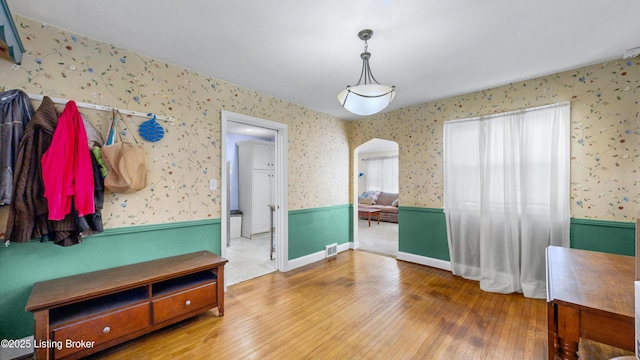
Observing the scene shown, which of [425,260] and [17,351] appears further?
[425,260]

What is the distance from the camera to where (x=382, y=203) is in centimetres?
813

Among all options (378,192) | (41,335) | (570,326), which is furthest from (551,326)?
(378,192)

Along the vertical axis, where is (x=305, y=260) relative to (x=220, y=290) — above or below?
below

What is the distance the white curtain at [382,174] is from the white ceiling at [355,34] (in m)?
5.57

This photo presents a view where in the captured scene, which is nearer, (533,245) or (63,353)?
(63,353)

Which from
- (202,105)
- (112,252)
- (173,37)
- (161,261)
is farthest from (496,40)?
(112,252)

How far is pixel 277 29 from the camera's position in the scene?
1.92 m

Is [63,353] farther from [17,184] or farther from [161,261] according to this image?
[17,184]

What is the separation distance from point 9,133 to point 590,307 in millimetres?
3363

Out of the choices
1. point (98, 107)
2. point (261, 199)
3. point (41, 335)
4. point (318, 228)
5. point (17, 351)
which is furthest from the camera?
point (261, 199)

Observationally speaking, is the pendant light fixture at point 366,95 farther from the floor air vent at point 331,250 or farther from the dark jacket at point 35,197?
the floor air vent at point 331,250

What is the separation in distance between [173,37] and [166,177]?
124 centimetres

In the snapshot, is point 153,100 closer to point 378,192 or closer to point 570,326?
point 570,326

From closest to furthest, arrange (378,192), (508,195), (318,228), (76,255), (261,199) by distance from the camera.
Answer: (76,255) → (508,195) → (318,228) → (261,199) → (378,192)
